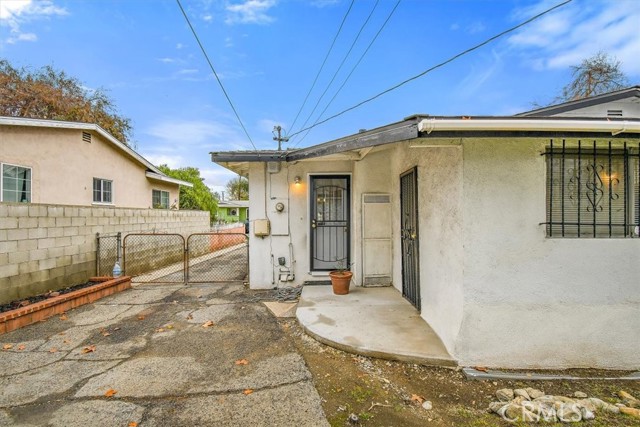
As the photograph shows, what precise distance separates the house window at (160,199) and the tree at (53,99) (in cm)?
705

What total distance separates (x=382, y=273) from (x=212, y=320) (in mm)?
3273

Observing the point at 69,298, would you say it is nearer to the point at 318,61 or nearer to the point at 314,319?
the point at 314,319

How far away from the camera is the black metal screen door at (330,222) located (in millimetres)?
6301

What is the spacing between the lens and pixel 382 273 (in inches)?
228

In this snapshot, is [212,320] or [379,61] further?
[379,61]

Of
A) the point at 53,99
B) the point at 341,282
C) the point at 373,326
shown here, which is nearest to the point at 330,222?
the point at 341,282

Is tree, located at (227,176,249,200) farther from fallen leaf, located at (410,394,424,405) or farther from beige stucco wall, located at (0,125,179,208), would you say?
fallen leaf, located at (410,394,424,405)

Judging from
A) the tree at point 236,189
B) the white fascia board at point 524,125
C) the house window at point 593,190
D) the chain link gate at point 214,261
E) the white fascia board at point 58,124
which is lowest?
the chain link gate at point 214,261

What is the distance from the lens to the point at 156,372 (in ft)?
9.77

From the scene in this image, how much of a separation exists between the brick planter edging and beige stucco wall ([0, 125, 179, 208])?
3.78 meters

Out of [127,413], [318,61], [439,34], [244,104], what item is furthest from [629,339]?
[244,104]

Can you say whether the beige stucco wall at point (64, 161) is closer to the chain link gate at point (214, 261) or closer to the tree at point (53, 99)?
the chain link gate at point (214, 261)

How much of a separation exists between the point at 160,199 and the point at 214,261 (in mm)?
5470
